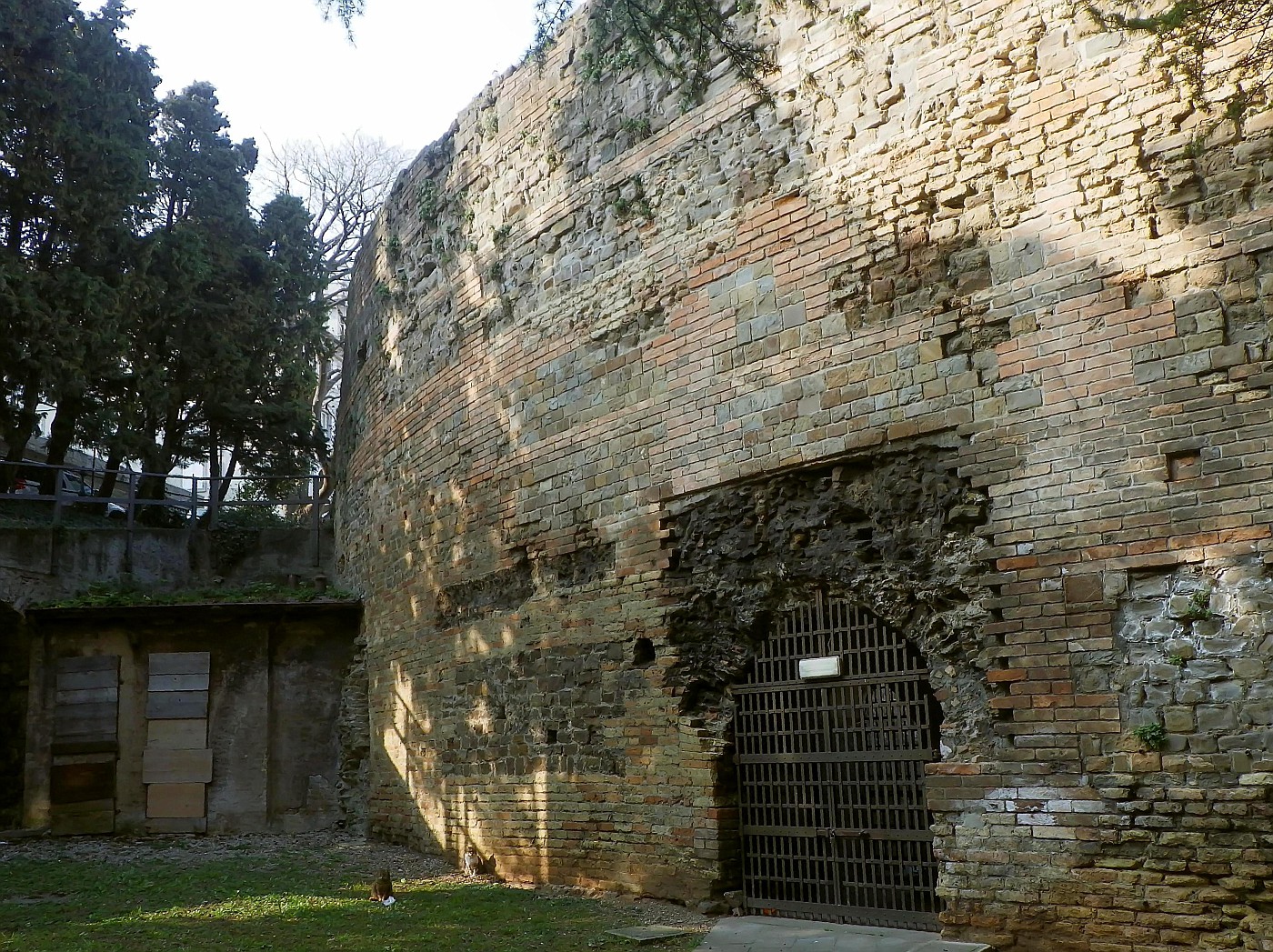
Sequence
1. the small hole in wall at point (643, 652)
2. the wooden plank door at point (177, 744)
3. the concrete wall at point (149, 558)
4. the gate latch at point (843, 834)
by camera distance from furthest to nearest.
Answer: the concrete wall at point (149, 558), the wooden plank door at point (177, 744), the small hole in wall at point (643, 652), the gate latch at point (843, 834)

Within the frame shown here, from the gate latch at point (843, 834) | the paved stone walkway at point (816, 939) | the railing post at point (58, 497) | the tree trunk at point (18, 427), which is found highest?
the tree trunk at point (18, 427)

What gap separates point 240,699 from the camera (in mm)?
13156

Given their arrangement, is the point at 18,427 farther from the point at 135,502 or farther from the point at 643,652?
the point at 643,652

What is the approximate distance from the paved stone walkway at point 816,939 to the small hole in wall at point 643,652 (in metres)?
1.94

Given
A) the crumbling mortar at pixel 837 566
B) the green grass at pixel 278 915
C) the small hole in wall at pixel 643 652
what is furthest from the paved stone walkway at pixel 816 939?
the small hole in wall at pixel 643 652

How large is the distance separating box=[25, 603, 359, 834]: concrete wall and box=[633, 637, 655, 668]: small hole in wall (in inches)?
241

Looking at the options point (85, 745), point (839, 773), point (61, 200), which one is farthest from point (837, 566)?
point (61, 200)

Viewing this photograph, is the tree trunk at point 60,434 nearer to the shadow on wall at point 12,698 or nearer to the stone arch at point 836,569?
the shadow on wall at point 12,698

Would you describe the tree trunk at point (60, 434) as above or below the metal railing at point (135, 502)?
above

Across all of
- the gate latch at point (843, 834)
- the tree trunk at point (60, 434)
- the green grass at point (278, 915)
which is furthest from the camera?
the tree trunk at point (60, 434)

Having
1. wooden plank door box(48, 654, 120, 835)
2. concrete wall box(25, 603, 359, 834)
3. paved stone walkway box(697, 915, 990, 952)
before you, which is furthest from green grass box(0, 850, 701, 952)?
concrete wall box(25, 603, 359, 834)

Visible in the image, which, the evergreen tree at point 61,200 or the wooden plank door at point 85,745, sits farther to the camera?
the evergreen tree at point 61,200

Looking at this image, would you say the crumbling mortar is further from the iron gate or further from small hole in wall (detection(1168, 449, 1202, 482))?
small hole in wall (detection(1168, 449, 1202, 482))

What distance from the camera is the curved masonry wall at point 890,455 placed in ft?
18.2
